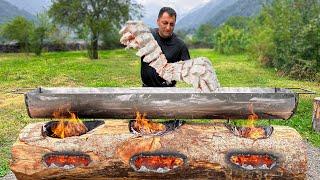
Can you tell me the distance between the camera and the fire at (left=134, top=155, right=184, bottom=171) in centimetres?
600

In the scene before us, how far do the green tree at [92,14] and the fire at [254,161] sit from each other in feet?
97.2

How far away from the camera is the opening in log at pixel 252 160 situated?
592 centimetres

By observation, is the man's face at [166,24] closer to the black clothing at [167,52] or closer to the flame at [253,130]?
the black clothing at [167,52]

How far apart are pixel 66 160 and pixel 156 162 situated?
1092 millimetres

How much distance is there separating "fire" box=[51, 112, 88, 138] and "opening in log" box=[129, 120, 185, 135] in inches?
25.8

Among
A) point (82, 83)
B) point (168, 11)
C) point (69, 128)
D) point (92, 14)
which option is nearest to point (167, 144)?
point (69, 128)

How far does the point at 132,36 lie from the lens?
6793mm

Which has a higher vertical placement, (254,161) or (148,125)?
(148,125)

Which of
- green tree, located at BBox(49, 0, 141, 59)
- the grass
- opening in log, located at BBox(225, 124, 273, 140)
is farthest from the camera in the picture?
green tree, located at BBox(49, 0, 141, 59)

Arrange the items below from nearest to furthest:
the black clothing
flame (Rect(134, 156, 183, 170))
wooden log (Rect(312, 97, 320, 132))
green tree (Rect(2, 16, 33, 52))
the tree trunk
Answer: flame (Rect(134, 156, 183, 170))
the black clothing
wooden log (Rect(312, 97, 320, 132))
the tree trunk
green tree (Rect(2, 16, 33, 52))

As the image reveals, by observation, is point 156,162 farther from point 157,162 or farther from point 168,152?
point 168,152

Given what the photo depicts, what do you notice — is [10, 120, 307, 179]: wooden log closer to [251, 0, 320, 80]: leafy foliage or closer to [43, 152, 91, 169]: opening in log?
[43, 152, 91, 169]: opening in log

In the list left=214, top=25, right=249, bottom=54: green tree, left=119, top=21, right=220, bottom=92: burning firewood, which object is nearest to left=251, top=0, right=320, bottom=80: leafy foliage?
left=119, top=21, right=220, bottom=92: burning firewood

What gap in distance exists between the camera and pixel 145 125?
6.42m
